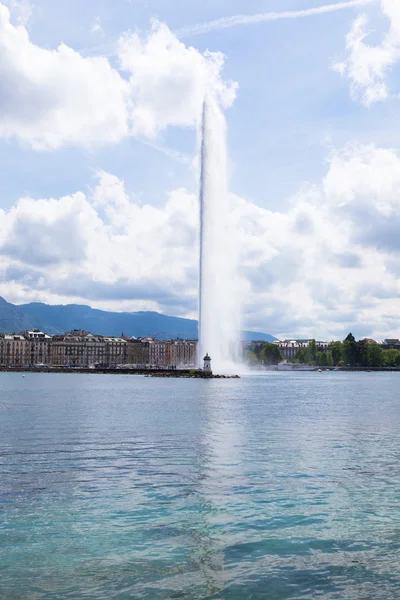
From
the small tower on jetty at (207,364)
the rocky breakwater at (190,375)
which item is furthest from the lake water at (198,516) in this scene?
the rocky breakwater at (190,375)

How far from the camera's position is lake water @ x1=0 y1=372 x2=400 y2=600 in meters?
12.0

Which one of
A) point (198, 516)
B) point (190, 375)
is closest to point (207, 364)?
point (190, 375)

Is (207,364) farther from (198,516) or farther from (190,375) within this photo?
(198,516)

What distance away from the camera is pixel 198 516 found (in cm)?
1666

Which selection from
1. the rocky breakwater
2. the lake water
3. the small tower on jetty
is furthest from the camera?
the rocky breakwater

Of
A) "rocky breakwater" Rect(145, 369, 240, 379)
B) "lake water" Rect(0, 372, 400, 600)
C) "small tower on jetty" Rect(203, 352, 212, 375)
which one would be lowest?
"lake water" Rect(0, 372, 400, 600)

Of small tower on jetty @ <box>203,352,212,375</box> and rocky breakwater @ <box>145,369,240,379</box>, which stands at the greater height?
small tower on jetty @ <box>203,352,212,375</box>

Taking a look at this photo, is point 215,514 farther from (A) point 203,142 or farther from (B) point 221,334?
(B) point 221,334

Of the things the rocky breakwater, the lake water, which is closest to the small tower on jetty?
the rocky breakwater

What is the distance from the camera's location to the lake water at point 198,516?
12000 millimetres

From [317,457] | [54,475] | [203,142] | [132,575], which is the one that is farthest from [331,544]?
[203,142]

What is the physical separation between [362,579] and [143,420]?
31.2 metres

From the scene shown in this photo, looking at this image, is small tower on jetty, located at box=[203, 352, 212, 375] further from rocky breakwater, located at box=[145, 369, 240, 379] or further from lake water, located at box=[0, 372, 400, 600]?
lake water, located at box=[0, 372, 400, 600]

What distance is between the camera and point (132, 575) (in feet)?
40.3
